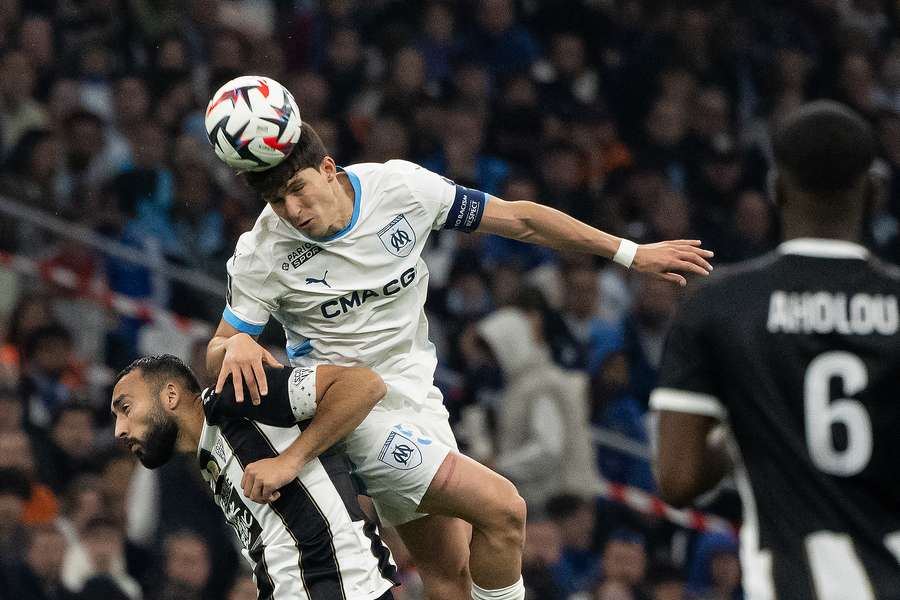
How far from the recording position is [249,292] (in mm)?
5359

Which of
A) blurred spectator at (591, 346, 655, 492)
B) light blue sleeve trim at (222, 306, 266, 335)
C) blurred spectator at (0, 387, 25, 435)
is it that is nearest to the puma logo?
light blue sleeve trim at (222, 306, 266, 335)

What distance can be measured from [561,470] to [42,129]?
405cm

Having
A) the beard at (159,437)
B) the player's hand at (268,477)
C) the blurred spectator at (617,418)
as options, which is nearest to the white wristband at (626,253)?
the player's hand at (268,477)

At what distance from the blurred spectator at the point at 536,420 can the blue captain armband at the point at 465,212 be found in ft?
13.9

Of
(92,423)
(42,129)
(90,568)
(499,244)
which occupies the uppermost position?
(42,129)

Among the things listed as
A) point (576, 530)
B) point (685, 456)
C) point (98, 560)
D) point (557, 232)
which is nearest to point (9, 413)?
point (98, 560)

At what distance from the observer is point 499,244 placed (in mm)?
11273

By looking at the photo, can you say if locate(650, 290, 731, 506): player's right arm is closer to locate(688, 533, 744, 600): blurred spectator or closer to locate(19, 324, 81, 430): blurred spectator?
locate(688, 533, 744, 600): blurred spectator

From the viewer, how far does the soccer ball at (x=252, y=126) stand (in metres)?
5.04

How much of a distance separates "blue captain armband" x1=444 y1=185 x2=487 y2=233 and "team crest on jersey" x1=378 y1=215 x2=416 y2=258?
0.53 ft

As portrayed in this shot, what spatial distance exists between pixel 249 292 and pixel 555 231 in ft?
3.64

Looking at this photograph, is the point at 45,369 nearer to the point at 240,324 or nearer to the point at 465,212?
the point at 240,324

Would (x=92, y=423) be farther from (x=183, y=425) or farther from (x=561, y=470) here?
(x=183, y=425)

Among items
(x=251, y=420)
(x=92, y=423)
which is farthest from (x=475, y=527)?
(x=92, y=423)
